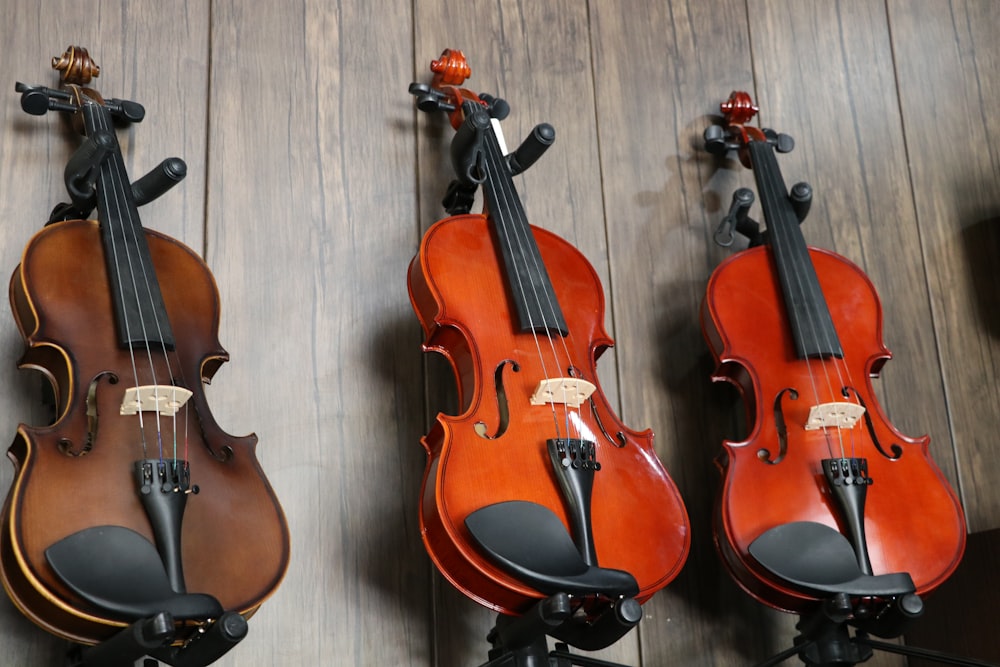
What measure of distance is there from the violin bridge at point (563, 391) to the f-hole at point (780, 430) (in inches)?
13.3

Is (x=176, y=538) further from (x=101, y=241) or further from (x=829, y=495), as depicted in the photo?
(x=829, y=495)

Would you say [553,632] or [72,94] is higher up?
[72,94]

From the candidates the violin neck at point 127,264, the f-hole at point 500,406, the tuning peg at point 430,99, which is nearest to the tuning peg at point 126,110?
the violin neck at point 127,264

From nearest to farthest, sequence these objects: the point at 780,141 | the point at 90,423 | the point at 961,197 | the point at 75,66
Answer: the point at 90,423
the point at 75,66
the point at 780,141
the point at 961,197

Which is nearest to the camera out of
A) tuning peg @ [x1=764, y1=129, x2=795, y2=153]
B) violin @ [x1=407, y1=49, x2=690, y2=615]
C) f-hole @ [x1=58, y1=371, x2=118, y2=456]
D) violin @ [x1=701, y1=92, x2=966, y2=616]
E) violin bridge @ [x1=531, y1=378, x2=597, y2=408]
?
f-hole @ [x1=58, y1=371, x2=118, y2=456]

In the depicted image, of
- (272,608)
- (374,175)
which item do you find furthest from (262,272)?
(272,608)

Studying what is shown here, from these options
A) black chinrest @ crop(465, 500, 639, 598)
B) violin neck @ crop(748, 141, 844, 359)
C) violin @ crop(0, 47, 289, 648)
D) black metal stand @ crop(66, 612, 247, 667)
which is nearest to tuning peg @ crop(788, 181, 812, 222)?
violin neck @ crop(748, 141, 844, 359)

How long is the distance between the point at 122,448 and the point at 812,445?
109 cm

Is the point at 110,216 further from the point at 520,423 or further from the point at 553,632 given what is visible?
the point at 553,632

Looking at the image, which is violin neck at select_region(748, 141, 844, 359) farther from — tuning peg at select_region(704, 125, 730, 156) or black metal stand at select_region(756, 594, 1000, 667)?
black metal stand at select_region(756, 594, 1000, 667)

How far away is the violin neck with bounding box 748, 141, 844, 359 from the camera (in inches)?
75.2

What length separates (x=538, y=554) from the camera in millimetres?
1423

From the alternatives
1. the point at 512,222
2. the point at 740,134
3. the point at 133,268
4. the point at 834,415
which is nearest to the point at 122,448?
the point at 133,268

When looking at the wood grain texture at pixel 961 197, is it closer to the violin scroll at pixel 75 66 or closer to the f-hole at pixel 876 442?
the f-hole at pixel 876 442
